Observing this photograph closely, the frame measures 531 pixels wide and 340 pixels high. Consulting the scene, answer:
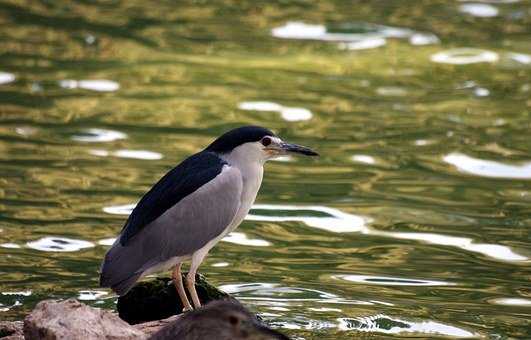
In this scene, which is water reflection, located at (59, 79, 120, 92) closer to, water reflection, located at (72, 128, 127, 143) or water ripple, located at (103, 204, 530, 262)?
water reflection, located at (72, 128, 127, 143)

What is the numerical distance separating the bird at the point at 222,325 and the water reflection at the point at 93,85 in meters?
10.3

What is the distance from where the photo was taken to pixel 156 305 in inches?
383

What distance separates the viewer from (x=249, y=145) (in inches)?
375

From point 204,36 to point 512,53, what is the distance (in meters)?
4.33

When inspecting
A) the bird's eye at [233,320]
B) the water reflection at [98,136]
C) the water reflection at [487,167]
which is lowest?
the water reflection at [487,167]

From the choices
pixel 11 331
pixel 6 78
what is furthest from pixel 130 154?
pixel 11 331

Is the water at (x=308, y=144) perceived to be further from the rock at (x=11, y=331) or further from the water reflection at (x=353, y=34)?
the rock at (x=11, y=331)

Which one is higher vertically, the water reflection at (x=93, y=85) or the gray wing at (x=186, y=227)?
the gray wing at (x=186, y=227)

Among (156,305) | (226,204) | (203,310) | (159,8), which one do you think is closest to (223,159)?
(226,204)

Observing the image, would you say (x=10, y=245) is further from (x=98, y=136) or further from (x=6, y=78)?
(x=6, y=78)

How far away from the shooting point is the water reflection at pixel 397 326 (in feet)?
31.7

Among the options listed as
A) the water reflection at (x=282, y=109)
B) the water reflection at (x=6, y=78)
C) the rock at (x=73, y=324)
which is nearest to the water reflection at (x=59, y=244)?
the rock at (x=73, y=324)

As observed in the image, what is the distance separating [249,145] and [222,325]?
2350 mm

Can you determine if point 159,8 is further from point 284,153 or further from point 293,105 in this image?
point 284,153
